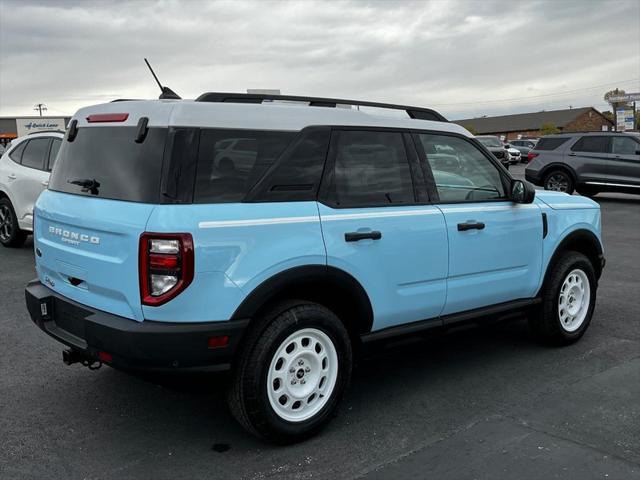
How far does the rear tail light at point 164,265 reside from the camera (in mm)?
3109

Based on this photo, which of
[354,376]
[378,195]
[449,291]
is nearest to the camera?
[378,195]

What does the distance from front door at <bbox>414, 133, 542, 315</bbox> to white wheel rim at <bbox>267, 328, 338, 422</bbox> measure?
3.41 ft

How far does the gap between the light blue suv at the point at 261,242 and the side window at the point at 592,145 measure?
1364 cm

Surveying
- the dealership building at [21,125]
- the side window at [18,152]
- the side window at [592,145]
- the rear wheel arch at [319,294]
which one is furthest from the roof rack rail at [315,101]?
the dealership building at [21,125]

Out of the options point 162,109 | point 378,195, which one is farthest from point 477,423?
point 162,109

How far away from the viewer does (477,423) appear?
3.84 m

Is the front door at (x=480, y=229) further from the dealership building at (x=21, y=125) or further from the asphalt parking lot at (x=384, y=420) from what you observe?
the dealership building at (x=21, y=125)

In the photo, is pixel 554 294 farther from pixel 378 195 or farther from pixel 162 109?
pixel 162 109

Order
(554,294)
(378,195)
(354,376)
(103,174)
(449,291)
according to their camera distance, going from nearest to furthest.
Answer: (103,174) → (378,195) → (449,291) → (354,376) → (554,294)

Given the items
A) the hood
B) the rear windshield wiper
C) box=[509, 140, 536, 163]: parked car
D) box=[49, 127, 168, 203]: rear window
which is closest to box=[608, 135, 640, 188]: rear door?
the hood

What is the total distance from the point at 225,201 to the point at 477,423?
197 cm

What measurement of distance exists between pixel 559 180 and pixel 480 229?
14.0 m

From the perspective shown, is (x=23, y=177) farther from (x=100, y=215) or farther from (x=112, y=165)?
(x=100, y=215)

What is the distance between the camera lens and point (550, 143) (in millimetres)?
17766
